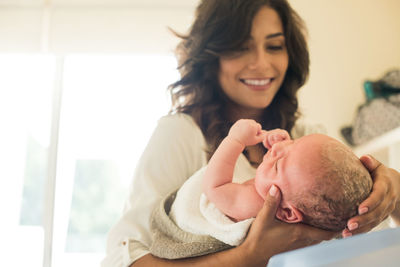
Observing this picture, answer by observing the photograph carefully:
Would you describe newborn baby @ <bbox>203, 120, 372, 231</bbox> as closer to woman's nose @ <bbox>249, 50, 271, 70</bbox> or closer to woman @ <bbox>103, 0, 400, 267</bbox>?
woman @ <bbox>103, 0, 400, 267</bbox>

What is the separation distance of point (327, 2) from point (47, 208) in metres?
2.05

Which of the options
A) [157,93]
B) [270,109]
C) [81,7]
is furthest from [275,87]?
[81,7]

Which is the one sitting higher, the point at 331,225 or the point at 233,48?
the point at 233,48

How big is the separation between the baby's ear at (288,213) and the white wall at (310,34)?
1.71 m

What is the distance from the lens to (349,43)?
2.37m

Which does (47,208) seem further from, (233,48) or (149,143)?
(233,48)

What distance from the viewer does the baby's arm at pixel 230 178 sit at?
28.7 inches

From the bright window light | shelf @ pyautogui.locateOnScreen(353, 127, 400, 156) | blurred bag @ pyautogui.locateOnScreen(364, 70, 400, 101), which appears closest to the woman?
shelf @ pyautogui.locateOnScreen(353, 127, 400, 156)

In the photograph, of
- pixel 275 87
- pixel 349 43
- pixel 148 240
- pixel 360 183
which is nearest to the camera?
pixel 360 183

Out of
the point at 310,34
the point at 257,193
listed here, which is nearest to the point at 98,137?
the point at 310,34

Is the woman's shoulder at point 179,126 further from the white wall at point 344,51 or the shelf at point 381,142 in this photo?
the white wall at point 344,51

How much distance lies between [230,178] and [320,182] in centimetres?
19

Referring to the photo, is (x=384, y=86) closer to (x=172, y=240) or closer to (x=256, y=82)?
(x=256, y=82)

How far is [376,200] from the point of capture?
0.62 meters
